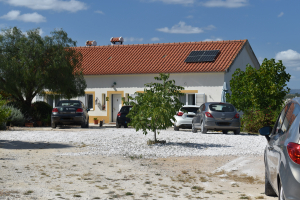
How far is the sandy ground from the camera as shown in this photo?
22.7 ft

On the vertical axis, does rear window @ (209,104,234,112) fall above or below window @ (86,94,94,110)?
below

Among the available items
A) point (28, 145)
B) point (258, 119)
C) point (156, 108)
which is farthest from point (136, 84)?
point (156, 108)

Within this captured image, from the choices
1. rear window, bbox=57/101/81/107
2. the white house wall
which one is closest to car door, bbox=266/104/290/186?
rear window, bbox=57/101/81/107

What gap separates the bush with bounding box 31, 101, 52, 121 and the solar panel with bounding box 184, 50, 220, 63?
405 inches

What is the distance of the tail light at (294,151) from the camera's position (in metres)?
4.35

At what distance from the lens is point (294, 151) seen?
4.40 m

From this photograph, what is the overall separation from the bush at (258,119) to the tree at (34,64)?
10946 millimetres

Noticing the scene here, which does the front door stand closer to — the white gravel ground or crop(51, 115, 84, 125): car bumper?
crop(51, 115, 84, 125): car bumper

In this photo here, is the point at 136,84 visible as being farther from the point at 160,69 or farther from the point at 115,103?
the point at 115,103

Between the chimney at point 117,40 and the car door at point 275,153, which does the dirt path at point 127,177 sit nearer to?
the car door at point 275,153

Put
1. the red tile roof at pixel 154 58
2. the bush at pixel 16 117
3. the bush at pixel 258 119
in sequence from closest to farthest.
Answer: the bush at pixel 258 119
the bush at pixel 16 117
the red tile roof at pixel 154 58

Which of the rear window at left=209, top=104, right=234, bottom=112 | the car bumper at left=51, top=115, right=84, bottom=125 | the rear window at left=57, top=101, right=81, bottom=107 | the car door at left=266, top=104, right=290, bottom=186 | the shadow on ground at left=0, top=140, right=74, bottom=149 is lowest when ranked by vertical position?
the shadow on ground at left=0, top=140, right=74, bottom=149

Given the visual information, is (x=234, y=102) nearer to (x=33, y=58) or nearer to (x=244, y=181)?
(x=33, y=58)

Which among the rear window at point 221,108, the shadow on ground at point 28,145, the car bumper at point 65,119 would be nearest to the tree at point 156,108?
the shadow on ground at point 28,145
